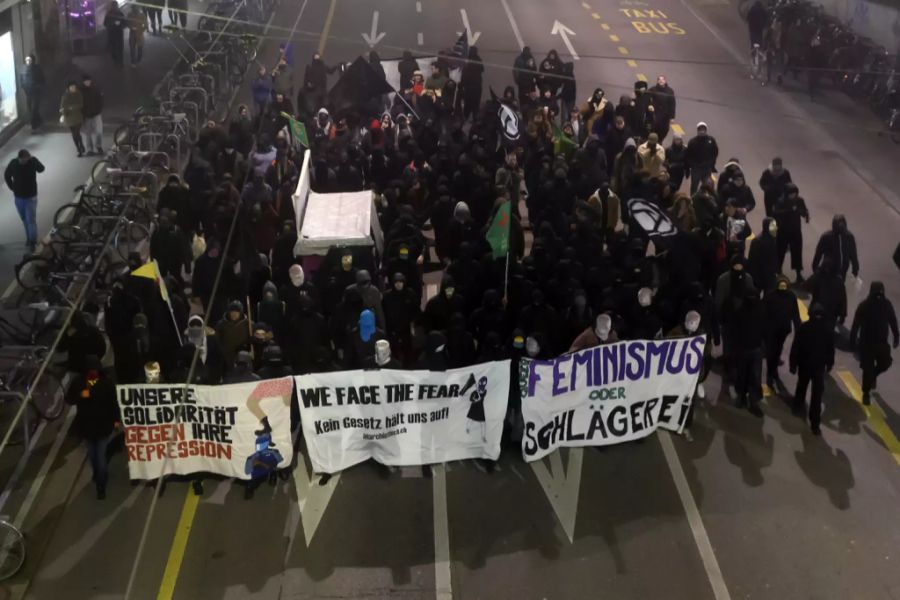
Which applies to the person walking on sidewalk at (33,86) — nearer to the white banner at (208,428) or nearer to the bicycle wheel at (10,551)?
the white banner at (208,428)

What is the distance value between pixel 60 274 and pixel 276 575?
5.88m

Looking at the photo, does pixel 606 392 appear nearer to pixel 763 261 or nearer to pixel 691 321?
pixel 691 321

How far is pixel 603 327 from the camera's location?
36.0ft

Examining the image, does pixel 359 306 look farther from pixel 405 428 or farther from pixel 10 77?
pixel 10 77

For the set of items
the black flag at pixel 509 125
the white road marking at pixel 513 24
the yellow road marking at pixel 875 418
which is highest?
the black flag at pixel 509 125

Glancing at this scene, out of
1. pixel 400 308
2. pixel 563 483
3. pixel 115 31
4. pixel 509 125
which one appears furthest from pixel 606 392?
pixel 115 31

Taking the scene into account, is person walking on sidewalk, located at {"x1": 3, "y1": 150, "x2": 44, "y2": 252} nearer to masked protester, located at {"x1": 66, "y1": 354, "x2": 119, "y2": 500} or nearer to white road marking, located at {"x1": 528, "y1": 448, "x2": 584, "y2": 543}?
masked protester, located at {"x1": 66, "y1": 354, "x2": 119, "y2": 500}

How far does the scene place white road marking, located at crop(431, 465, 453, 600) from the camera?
9398mm

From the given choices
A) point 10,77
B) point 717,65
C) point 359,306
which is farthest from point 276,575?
point 717,65

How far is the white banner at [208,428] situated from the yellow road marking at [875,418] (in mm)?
6096

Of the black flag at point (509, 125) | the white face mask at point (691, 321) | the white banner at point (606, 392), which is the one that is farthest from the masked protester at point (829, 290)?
the black flag at point (509, 125)

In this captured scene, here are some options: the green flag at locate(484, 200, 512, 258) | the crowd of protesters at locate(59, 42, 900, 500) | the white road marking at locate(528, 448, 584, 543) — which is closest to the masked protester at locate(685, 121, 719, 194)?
the crowd of protesters at locate(59, 42, 900, 500)

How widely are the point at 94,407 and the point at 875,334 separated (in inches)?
315

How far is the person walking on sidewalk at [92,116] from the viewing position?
63.8 feet
